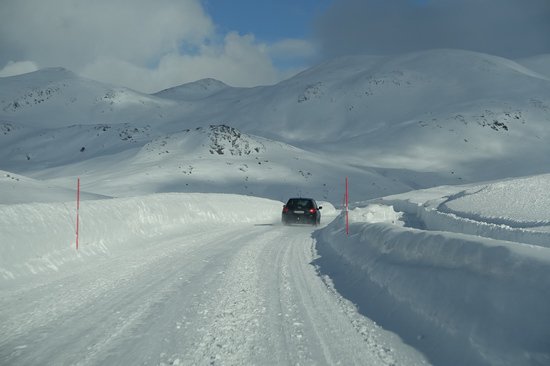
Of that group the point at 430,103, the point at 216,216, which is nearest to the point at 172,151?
the point at 216,216

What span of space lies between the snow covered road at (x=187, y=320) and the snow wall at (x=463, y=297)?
0.40 metres

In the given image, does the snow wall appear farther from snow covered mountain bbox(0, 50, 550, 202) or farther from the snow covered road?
snow covered mountain bbox(0, 50, 550, 202)

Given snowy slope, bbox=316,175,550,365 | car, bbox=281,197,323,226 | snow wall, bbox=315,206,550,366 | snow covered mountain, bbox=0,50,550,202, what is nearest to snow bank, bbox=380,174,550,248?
car, bbox=281,197,323,226

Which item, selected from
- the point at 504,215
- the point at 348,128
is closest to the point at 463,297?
the point at 504,215

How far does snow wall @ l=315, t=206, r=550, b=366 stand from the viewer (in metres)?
4.54

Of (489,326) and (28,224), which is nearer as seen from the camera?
(489,326)

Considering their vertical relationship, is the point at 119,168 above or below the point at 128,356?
above

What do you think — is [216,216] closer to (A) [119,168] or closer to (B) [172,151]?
(A) [119,168]

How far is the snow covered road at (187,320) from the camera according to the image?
16.0 feet

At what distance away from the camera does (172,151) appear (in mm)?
85750

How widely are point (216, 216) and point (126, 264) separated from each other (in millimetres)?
15461

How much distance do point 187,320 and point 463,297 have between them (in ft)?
10.9

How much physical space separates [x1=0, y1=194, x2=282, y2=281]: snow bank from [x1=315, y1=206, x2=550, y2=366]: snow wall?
5.94 metres

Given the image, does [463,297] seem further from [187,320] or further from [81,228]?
[81,228]
